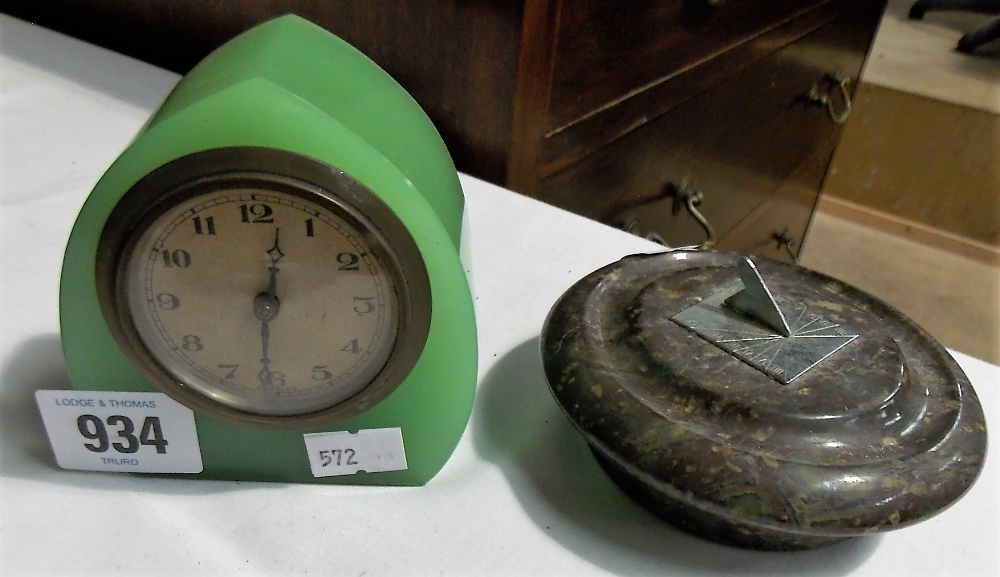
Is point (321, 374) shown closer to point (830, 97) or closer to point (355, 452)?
point (355, 452)

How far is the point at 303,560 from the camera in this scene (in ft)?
1.60

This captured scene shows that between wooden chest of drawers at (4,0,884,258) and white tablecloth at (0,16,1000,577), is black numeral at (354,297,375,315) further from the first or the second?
wooden chest of drawers at (4,0,884,258)

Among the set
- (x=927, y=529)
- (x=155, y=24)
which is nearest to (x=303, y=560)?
(x=927, y=529)

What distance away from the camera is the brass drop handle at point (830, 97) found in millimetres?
1492

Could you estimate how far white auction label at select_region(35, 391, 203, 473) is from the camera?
0.51 m

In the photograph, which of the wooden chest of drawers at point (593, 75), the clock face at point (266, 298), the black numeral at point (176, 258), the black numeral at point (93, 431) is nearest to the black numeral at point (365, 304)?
the clock face at point (266, 298)

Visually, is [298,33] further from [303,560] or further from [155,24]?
[155,24]

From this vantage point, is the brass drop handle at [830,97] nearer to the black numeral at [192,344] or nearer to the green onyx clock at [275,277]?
the green onyx clock at [275,277]

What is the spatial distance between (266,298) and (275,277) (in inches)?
0.5

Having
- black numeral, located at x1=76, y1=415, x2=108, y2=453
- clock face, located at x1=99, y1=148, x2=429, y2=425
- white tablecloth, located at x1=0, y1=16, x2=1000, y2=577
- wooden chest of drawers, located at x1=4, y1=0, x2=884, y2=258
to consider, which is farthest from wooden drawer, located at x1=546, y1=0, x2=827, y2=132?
Result: black numeral, located at x1=76, y1=415, x2=108, y2=453

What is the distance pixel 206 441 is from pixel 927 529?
0.50 meters

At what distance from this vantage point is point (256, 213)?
441 millimetres

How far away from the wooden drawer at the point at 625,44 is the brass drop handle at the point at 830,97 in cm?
48

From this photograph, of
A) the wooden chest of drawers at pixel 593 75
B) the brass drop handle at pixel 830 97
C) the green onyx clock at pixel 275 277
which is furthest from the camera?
the brass drop handle at pixel 830 97
